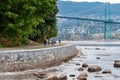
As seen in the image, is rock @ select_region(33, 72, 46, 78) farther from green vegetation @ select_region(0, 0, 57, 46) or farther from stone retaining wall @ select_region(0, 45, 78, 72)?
green vegetation @ select_region(0, 0, 57, 46)

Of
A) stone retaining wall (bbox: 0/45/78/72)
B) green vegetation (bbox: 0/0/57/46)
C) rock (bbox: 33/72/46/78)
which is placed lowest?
rock (bbox: 33/72/46/78)

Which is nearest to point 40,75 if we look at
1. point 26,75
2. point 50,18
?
point 26,75

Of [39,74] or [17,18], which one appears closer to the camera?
[39,74]

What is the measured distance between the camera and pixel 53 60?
1901 inches

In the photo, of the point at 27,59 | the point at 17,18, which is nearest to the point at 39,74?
the point at 27,59

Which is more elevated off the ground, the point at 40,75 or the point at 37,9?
the point at 37,9

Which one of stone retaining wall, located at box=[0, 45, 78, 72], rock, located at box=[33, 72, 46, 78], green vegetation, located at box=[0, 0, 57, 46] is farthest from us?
green vegetation, located at box=[0, 0, 57, 46]

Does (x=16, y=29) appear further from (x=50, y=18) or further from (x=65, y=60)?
(x=50, y=18)

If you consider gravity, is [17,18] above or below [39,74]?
above

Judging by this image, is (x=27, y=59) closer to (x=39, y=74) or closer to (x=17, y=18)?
(x=39, y=74)

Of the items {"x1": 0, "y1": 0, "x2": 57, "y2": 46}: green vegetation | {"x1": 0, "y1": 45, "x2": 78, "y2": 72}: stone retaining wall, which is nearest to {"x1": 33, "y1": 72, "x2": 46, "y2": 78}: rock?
{"x1": 0, "y1": 45, "x2": 78, "y2": 72}: stone retaining wall

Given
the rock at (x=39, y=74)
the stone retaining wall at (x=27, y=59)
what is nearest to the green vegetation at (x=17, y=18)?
the stone retaining wall at (x=27, y=59)

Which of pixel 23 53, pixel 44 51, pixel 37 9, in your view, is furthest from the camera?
pixel 37 9

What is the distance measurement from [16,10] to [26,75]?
1532 cm
